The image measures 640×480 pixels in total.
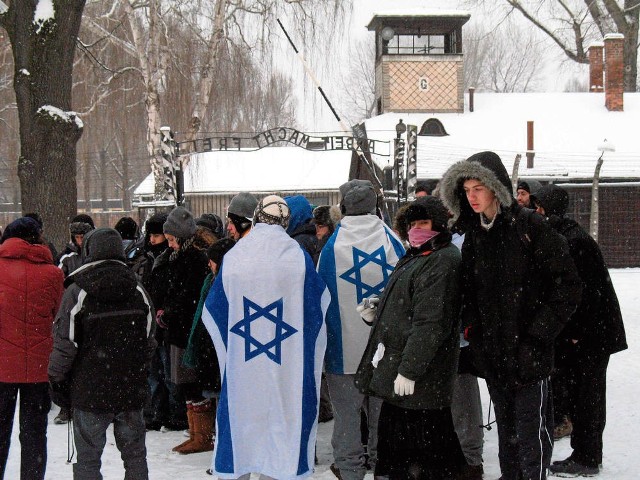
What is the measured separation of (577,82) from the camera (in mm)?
63875

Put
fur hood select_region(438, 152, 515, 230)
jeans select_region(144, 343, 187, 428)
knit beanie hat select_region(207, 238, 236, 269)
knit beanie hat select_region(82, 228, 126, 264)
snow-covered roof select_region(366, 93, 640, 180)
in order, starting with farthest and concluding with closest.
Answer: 1. snow-covered roof select_region(366, 93, 640, 180)
2. jeans select_region(144, 343, 187, 428)
3. knit beanie hat select_region(207, 238, 236, 269)
4. knit beanie hat select_region(82, 228, 126, 264)
5. fur hood select_region(438, 152, 515, 230)

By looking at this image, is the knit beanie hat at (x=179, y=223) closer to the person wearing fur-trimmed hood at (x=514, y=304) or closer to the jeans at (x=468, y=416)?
the jeans at (x=468, y=416)

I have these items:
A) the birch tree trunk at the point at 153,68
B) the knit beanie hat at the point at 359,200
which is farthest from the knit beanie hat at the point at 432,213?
the birch tree trunk at the point at 153,68

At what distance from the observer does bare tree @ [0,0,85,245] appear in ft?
30.6

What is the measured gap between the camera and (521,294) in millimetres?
4168

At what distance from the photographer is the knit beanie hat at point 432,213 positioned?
441cm

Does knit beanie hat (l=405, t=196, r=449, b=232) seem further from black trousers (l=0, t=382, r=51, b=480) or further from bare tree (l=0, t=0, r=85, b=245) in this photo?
bare tree (l=0, t=0, r=85, b=245)

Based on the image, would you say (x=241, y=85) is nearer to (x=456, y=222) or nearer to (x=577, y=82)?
(x=456, y=222)

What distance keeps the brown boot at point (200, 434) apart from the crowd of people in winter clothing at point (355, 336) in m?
1.32

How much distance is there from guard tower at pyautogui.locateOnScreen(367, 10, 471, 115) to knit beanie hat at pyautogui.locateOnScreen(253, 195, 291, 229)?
73.7 ft

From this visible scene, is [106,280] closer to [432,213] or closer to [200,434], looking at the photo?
[432,213]

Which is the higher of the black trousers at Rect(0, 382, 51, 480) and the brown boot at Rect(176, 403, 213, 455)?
the black trousers at Rect(0, 382, 51, 480)

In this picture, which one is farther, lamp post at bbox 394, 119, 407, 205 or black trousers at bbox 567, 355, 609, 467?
lamp post at bbox 394, 119, 407, 205

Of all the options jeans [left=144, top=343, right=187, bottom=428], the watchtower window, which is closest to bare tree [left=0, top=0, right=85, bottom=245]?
jeans [left=144, top=343, right=187, bottom=428]
